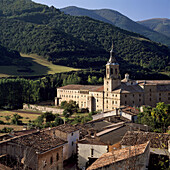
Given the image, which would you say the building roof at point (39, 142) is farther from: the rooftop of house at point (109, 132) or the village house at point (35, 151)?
the rooftop of house at point (109, 132)

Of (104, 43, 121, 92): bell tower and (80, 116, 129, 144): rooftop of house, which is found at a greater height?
(104, 43, 121, 92): bell tower

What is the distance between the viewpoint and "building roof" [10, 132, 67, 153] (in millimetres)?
19250

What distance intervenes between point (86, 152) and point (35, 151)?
18.7ft

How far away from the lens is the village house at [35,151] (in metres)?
A: 18.8

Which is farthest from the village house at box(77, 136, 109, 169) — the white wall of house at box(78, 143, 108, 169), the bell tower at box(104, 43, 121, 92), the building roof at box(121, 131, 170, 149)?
the bell tower at box(104, 43, 121, 92)

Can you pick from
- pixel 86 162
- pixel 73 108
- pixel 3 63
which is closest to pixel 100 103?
pixel 73 108

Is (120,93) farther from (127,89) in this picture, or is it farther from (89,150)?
(89,150)

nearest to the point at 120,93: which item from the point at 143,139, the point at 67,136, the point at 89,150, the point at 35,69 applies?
the point at 67,136

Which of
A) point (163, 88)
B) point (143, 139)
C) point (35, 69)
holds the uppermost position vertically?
point (35, 69)

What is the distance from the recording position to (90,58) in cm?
16225

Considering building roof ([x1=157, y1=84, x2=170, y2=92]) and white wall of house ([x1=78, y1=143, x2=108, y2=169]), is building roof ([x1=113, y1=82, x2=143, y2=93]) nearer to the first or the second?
building roof ([x1=157, y1=84, x2=170, y2=92])

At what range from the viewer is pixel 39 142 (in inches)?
797

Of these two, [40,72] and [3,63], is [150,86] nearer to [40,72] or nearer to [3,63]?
[40,72]

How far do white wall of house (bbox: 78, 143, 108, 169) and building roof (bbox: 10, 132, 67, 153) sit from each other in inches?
116
